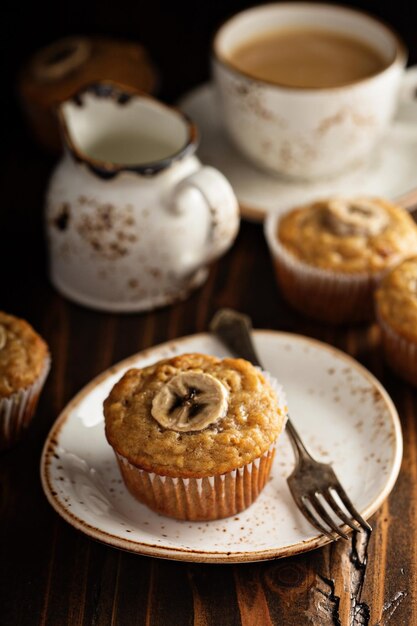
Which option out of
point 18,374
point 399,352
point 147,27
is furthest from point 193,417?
point 147,27

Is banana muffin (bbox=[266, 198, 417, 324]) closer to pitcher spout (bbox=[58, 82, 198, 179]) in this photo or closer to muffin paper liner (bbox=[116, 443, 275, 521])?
pitcher spout (bbox=[58, 82, 198, 179])

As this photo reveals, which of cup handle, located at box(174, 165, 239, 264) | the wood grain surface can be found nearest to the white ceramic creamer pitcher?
cup handle, located at box(174, 165, 239, 264)

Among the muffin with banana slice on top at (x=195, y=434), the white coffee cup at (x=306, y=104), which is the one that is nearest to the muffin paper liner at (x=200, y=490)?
the muffin with banana slice on top at (x=195, y=434)

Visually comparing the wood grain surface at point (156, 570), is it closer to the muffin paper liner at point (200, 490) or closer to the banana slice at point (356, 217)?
the muffin paper liner at point (200, 490)

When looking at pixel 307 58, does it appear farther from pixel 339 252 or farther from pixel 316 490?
pixel 316 490

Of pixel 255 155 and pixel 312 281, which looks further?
pixel 255 155

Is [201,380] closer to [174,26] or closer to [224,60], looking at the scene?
[224,60]

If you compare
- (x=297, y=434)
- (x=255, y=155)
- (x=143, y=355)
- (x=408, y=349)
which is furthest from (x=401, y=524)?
(x=255, y=155)
